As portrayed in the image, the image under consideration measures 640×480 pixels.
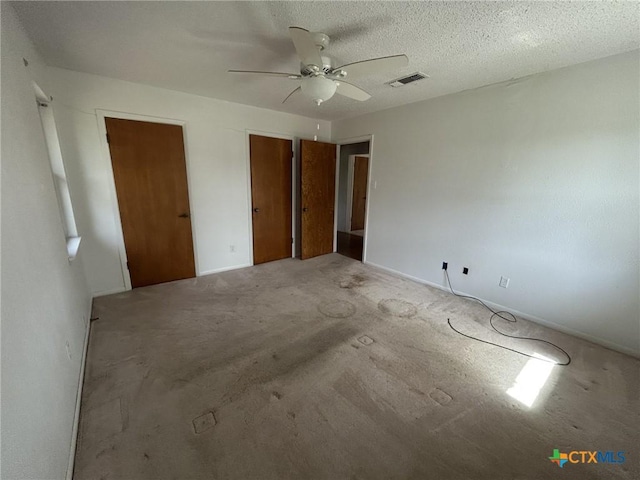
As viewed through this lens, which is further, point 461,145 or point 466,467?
point 461,145

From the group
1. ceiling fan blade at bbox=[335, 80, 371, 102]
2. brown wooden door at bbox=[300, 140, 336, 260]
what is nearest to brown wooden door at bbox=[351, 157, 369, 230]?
brown wooden door at bbox=[300, 140, 336, 260]

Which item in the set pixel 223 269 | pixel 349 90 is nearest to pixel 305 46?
pixel 349 90

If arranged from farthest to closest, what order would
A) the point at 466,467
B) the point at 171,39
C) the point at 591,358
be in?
the point at 591,358, the point at 171,39, the point at 466,467

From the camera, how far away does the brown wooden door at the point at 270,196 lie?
377 cm

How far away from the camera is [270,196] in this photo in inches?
158

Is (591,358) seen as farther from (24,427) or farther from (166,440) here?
(24,427)

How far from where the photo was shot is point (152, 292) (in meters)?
3.02

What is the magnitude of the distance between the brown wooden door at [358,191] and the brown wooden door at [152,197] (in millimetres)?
4245

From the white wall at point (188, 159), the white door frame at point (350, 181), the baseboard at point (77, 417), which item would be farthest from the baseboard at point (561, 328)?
the white door frame at point (350, 181)

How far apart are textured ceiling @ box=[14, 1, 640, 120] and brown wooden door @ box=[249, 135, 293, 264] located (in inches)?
52.6

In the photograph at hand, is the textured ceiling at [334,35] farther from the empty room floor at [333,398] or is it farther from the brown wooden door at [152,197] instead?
the empty room floor at [333,398]

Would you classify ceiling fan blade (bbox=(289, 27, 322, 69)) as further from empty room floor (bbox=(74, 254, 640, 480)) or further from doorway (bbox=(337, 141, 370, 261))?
doorway (bbox=(337, 141, 370, 261))

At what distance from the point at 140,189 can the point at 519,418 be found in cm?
392

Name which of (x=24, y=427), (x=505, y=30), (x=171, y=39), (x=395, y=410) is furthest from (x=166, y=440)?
(x=505, y=30)
